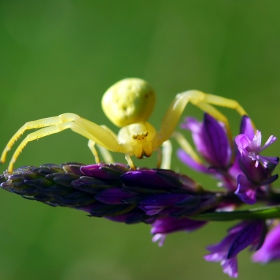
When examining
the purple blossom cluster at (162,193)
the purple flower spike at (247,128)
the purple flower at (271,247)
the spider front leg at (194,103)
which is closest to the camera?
the purple blossom cluster at (162,193)

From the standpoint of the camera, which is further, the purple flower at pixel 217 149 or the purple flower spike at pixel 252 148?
the purple flower at pixel 217 149

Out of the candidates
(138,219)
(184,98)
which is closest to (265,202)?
(138,219)

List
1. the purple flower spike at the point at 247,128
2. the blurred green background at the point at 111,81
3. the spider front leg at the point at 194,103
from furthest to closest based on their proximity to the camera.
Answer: the blurred green background at the point at 111,81 → the spider front leg at the point at 194,103 → the purple flower spike at the point at 247,128

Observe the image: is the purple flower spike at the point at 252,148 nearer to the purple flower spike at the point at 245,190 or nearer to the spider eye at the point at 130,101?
the purple flower spike at the point at 245,190

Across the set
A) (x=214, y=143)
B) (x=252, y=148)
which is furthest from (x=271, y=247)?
(x=252, y=148)

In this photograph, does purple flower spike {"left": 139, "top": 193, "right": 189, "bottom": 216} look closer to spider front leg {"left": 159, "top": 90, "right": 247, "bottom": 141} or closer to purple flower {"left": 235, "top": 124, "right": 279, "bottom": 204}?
purple flower {"left": 235, "top": 124, "right": 279, "bottom": 204}

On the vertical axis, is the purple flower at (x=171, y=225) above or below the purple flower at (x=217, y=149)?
below

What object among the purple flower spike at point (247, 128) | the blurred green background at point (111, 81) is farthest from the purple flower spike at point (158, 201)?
the blurred green background at point (111, 81)

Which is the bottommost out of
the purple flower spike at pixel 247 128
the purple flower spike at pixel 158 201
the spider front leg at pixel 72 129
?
the purple flower spike at pixel 158 201

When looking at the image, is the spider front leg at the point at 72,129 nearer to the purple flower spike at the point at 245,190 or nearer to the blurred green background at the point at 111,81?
the purple flower spike at the point at 245,190
